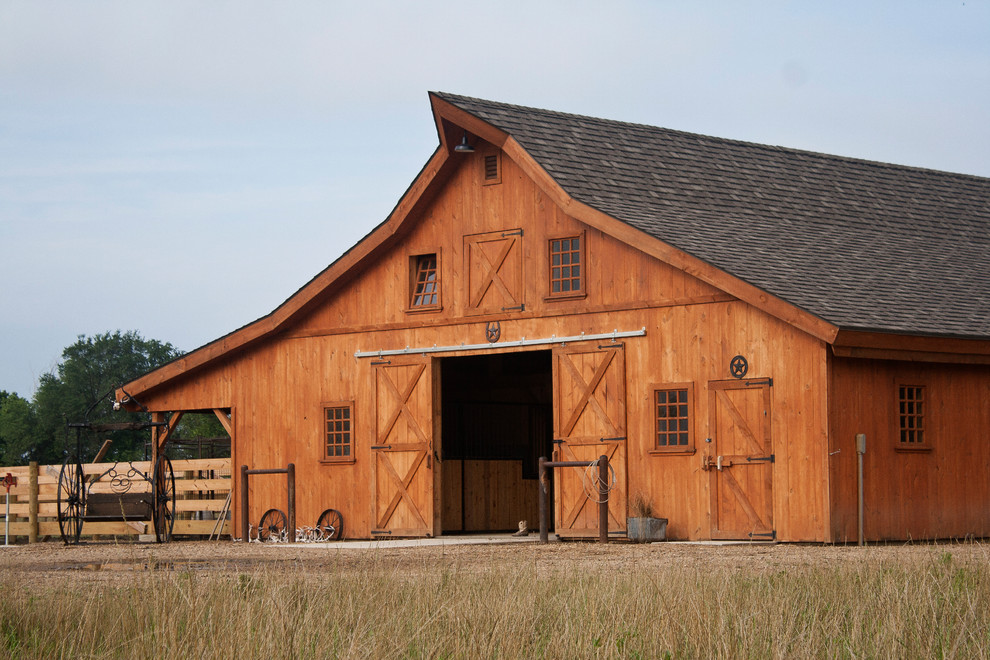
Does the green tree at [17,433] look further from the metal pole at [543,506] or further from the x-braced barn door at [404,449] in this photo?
the metal pole at [543,506]

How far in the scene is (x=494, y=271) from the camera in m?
21.5

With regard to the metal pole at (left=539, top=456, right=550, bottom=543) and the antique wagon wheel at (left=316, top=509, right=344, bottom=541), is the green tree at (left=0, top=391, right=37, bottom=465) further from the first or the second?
the metal pole at (left=539, top=456, right=550, bottom=543)

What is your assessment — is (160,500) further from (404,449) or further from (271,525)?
(404,449)

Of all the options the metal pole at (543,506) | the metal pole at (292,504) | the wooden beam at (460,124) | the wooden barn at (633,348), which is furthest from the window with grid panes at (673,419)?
the metal pole at (292,504)

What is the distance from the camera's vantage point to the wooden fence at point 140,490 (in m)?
24.8

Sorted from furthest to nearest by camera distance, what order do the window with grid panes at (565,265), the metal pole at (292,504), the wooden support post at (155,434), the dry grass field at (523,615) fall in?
the wooden support post at (155,434) < the metal pole at (292,504) < the window with grid panes at (565,265) < the dry grass field at (523,615)

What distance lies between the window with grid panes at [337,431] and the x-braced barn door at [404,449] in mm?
720

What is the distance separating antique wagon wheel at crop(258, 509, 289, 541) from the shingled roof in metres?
7.70

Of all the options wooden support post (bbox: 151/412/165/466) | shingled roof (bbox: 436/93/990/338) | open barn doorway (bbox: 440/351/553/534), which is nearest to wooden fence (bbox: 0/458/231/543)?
wooden support post (bbox: 151/412/165/466)

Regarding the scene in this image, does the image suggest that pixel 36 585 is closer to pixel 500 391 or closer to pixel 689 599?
pixel 689 599

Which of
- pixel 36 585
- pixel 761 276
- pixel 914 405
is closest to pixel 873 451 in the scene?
pixel 914 405

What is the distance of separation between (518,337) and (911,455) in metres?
6.08

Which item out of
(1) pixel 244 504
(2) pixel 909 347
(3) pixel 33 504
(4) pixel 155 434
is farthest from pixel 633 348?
(3) pixel 33 504

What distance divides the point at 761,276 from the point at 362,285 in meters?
7.31
